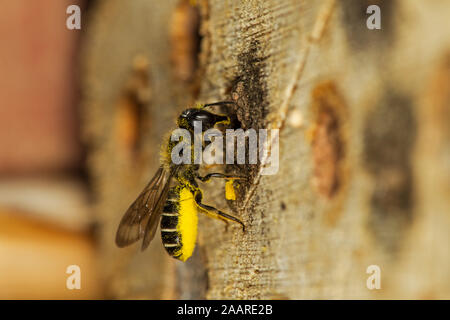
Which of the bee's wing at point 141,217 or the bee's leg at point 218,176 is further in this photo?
the bee's wing at point 141,217

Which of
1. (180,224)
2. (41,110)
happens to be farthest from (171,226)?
(41,110)

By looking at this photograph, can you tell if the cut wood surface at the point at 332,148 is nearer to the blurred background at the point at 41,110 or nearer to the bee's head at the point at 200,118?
the bee's head at the point at 200,118

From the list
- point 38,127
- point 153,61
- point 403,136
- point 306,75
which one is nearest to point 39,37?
point 38,127

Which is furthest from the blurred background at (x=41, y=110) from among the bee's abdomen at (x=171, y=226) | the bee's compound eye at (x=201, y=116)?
the bee's compound eye at (x=201, y=116)

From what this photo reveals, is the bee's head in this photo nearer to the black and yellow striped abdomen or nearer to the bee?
the bee

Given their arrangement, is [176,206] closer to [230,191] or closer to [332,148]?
[230,191]

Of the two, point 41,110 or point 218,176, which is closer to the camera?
point 218,176
